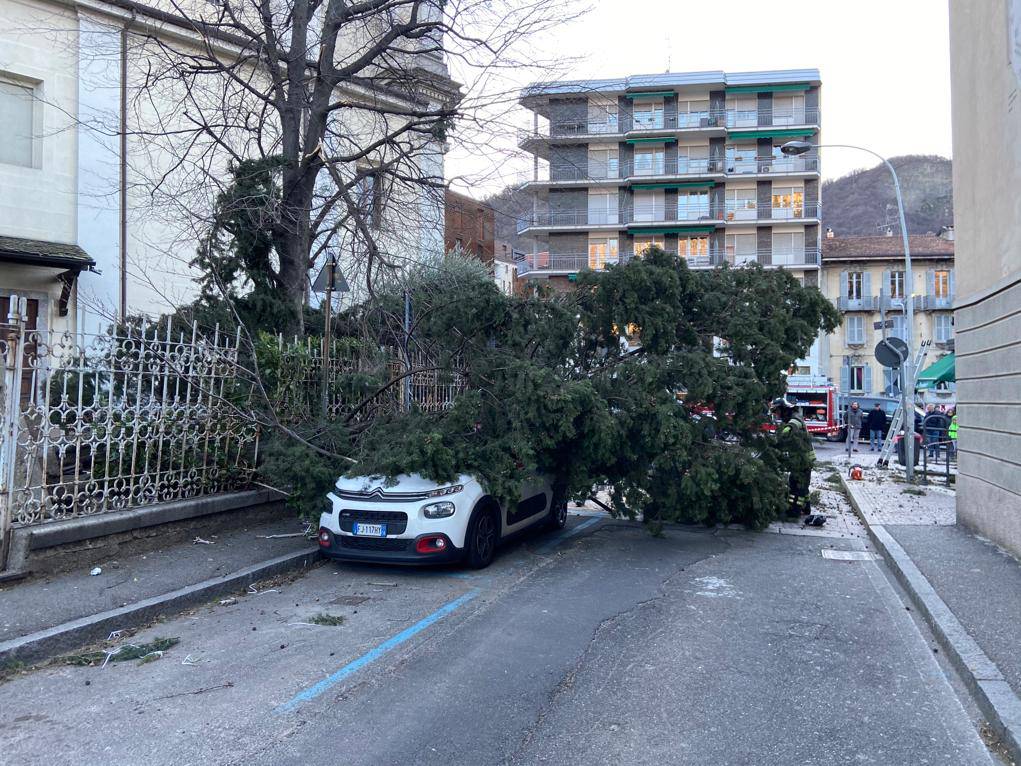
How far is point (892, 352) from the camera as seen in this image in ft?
55.8

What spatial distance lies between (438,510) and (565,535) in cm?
320

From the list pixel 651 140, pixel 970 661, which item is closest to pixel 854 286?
pixel 651 140

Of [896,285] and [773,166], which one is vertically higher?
[773,166]

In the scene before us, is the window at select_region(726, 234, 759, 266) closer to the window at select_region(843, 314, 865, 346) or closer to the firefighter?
the window at select_region(843, 314, 865, 346)

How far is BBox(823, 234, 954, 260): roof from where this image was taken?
2146 inches

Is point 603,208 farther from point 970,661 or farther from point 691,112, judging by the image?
point 970,661

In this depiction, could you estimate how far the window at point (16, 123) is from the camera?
52.5 feet

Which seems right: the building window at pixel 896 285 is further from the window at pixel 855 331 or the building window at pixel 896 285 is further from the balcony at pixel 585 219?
the balcony at pixel 585 219

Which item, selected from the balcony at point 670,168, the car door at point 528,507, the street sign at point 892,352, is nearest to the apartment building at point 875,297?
the balcony at point 670,168

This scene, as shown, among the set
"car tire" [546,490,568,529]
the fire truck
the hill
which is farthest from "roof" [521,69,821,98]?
"car tire" [546,490,568,529]

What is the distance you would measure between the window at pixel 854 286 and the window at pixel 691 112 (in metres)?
15.5

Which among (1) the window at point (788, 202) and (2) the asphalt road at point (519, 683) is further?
(1) the window at point (788, 202)

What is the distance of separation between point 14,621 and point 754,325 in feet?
27.6

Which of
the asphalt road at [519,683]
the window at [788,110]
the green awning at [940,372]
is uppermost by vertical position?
the window at [788,110]
